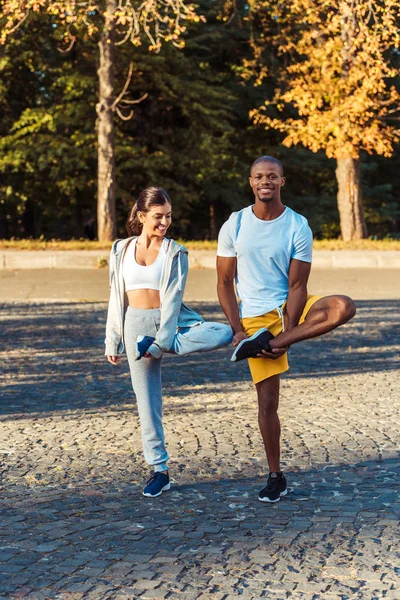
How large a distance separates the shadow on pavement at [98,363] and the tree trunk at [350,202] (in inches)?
505

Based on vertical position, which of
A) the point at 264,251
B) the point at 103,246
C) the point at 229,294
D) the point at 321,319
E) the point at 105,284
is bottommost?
the point at 105,284

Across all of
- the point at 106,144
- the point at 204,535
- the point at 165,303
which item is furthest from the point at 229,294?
the point at 106,144

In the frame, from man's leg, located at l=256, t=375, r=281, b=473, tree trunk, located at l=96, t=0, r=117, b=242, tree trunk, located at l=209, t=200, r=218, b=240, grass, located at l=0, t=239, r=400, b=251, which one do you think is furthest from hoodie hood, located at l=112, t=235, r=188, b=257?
tree trunk, located at l=209, t=200, r=218, b=240

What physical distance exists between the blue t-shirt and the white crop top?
1.09ft

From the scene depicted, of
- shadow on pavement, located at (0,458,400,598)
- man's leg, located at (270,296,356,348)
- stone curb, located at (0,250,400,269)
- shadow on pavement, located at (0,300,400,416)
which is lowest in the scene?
shadow on pavement, located at (0,300,400,416)

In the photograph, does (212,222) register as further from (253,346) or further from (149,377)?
(253,346)

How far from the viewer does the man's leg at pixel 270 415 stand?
19.1 ft

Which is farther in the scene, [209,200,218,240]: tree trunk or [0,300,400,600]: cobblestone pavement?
[209,200,218,240]: tree trunk

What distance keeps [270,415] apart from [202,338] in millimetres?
631

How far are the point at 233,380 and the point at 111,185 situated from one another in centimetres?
1802

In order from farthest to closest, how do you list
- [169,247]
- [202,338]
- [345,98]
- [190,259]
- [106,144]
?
1. [345,98]
2. [106,144]
3. [190,259]
4. [169,247]
5. [202,338]

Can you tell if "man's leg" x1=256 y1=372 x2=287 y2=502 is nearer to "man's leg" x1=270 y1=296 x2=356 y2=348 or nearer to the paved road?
"man's leg" x1=270 y1=296 x2=356 y2=348

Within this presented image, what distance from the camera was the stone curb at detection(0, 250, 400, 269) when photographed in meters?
22.1

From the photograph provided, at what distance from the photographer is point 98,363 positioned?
35.9 feet
